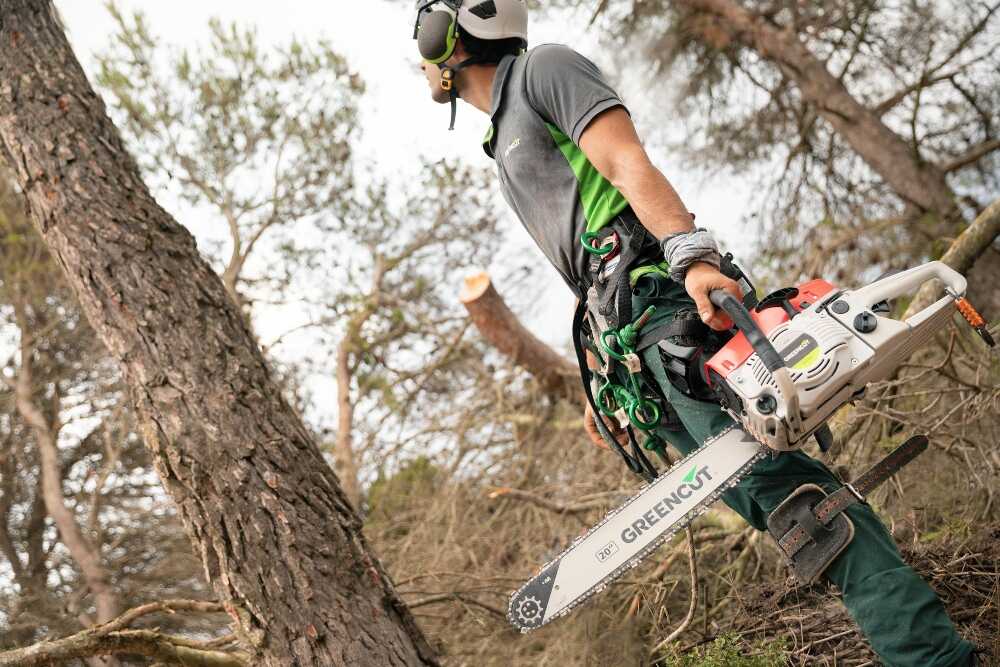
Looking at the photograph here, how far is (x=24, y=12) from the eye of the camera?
297 centimetres

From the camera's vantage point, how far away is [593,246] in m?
1.95

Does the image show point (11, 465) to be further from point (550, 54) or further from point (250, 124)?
point (550, 54)

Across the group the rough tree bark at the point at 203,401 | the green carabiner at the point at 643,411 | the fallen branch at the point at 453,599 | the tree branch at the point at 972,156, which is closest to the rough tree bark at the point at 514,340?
the fallen branch at the point at 453,599

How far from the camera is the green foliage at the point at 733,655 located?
2.33m

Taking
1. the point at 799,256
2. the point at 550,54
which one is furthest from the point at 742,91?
the point at 550,54

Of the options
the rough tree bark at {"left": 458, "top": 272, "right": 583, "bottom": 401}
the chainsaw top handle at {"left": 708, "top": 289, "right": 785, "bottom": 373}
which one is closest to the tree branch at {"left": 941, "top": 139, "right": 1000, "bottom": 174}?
the rough tree bark at {"left": 458, "top": 272, "right": 583, "bottom": 401}

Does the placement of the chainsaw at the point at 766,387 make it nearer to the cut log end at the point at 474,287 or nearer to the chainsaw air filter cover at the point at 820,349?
the chainsaw air filter cover at the point at 820,349

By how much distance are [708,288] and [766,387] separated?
235mm

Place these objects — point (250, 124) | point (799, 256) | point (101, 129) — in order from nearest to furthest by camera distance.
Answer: point (101, 129) < point (799, 256) < point (250, 124)

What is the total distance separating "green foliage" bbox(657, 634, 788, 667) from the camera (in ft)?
7.65

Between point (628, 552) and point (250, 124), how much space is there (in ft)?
20.2

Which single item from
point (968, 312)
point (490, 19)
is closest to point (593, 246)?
point (490, 19)

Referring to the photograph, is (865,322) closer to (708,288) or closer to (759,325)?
(759,325)

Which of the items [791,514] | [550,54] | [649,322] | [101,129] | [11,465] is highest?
[11,465]
